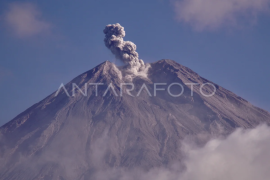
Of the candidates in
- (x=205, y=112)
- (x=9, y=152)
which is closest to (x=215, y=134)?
(x=205, y=112)

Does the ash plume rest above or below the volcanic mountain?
above

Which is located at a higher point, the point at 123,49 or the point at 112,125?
the point at 123,49

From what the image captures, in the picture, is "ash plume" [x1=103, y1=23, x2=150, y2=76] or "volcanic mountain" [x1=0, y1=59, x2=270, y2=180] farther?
"ash plume" [x1=103, y1=23, x2=150, y2=76]

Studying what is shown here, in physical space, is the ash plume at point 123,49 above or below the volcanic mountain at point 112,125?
above

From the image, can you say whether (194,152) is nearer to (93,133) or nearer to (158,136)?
(158,136)

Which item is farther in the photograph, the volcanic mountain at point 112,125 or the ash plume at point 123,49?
the ash plume at point 123,49
